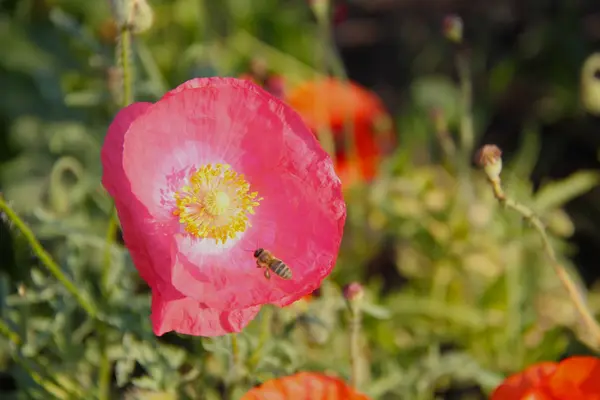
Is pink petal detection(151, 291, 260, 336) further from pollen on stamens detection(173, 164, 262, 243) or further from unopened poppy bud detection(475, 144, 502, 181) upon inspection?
unopened poppy bud detection(475, 144, 502, 181)

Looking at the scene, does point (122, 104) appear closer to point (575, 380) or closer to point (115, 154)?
point (115, 154)

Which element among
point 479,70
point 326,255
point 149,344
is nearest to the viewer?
point 326,255

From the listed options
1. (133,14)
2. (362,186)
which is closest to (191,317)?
(133,14)

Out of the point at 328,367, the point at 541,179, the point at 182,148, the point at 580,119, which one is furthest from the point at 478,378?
the point at 580,119

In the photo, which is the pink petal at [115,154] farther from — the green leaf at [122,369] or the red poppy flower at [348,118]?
the red poppy flower at [348,118]

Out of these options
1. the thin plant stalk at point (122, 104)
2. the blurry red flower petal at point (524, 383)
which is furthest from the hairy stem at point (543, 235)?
the thin plant stalk at point (122, 104)

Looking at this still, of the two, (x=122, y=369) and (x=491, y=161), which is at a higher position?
(x=491, y=161)

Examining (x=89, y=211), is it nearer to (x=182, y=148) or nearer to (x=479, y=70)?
(x=182, y=148)
